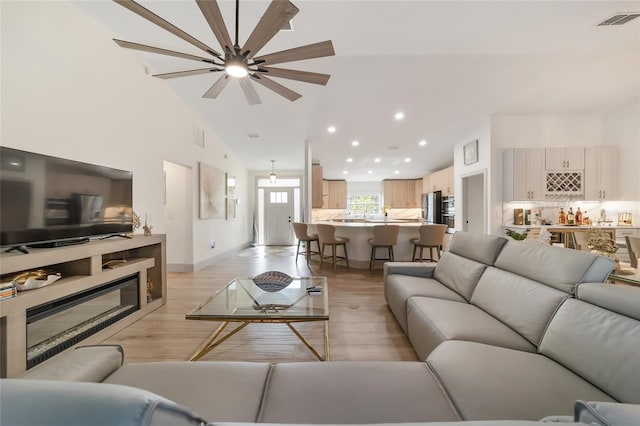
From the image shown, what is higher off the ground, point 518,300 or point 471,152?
point 471,152

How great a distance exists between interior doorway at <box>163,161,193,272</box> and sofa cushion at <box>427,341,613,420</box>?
459 centimetres

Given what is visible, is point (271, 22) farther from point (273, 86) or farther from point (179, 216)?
point (179, 216)

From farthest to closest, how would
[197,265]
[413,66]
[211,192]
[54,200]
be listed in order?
[211,192] → [197,265] → [413,66] → [54,200]

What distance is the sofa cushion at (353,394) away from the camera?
3.01 ft

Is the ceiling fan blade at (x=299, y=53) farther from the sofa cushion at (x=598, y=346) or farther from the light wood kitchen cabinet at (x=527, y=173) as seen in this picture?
the light wood kitchen cabinet at (x=527, y=173)

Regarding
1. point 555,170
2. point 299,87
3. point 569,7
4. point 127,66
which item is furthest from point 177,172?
point 555,170

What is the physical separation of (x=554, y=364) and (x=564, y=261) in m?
0.65

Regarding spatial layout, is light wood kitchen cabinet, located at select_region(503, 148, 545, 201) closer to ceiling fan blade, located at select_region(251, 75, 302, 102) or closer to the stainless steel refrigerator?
the stainless steel refrigerator

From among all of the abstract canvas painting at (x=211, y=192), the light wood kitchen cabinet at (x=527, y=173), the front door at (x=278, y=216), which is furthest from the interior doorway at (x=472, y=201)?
the abstract canvas painting at (x=211, y=192)

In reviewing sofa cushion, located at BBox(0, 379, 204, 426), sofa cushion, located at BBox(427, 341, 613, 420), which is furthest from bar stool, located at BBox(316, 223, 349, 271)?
sofa cushion, located at BBox(0, 379, 204, 426)

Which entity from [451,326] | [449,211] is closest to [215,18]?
[451,326]

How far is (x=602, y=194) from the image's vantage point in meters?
4.67

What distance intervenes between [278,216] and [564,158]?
7.14 m

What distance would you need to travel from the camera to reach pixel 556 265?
5.15ft
